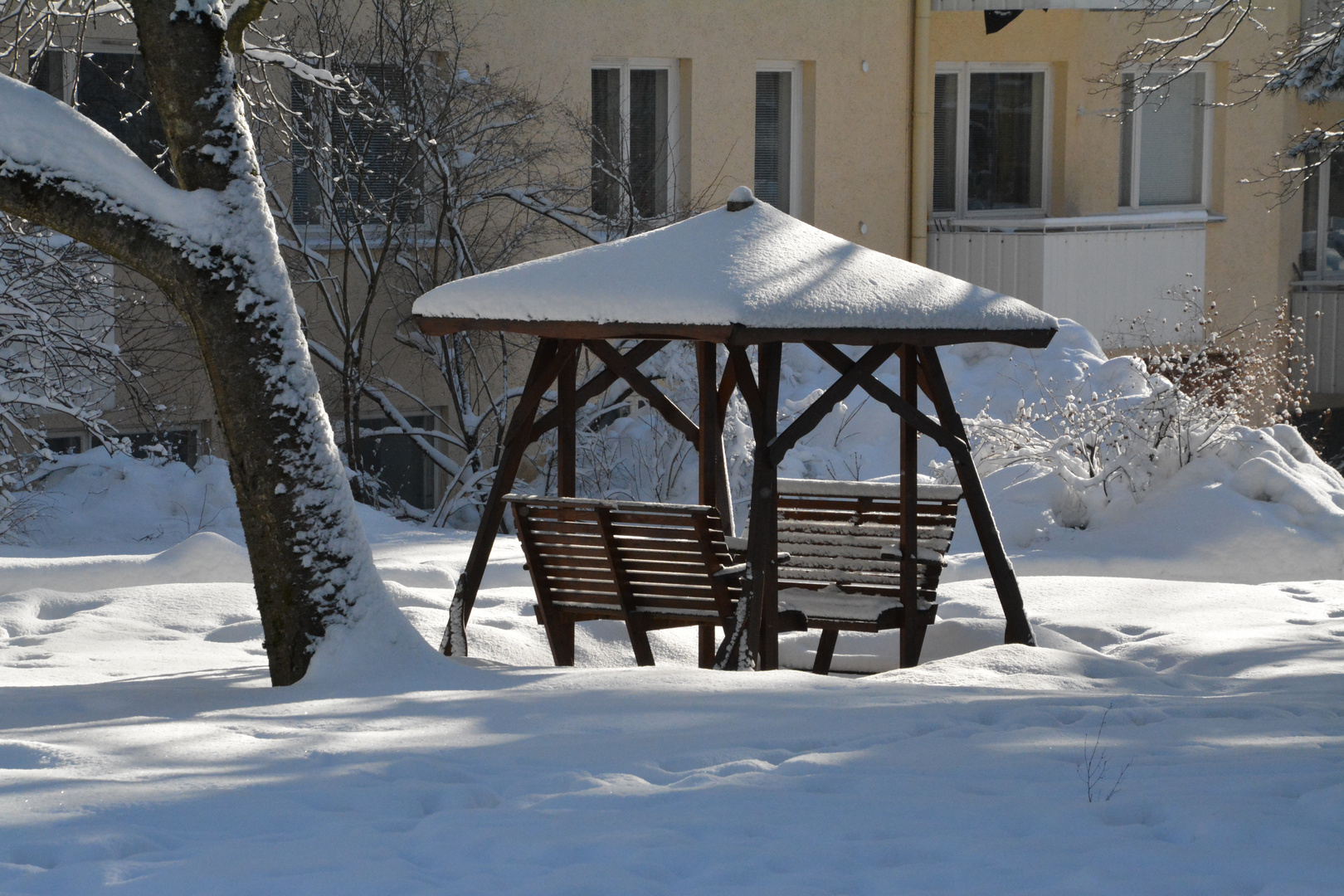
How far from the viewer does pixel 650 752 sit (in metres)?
4.51

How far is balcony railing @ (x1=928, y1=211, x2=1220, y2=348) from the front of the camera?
1586cm

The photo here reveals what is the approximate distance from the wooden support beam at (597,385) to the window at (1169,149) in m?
11.2

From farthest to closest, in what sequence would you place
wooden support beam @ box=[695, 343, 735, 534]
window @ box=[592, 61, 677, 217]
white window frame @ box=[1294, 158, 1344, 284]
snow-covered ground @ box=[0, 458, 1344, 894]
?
1. white window frame @ box=[1294, 158, 1344, 284]
2. window @ box=[592, 61, 677, 217]
3. wooden support beam @ box=[695, 343, 735, 534]
4. snow-covered ground @ box=[0, 458, 1344, 894]

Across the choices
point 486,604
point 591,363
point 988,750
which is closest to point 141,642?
point 486,604

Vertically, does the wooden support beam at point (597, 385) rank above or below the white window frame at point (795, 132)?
below

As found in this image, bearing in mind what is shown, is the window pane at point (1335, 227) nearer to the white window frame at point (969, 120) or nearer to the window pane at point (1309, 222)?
the window pane at point (1309, 222)

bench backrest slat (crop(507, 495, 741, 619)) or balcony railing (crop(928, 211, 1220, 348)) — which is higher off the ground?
balcony railing (crop(928, 211, 1220, 348))

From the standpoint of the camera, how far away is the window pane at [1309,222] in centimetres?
1922

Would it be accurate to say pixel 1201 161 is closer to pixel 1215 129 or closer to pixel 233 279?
pixel 1215 129

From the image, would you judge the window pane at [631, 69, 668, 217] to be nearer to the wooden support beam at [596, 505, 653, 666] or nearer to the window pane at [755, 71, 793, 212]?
the window pane at [755, 71, 793, 212]

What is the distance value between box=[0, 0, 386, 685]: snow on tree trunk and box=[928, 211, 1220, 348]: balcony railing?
36.6 feet

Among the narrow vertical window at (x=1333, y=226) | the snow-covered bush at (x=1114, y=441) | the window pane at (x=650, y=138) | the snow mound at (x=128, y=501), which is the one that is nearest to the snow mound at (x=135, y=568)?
the snow mound at (x=128, y=501)

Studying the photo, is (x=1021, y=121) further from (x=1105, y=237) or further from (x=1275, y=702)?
(x=1275, y=702)

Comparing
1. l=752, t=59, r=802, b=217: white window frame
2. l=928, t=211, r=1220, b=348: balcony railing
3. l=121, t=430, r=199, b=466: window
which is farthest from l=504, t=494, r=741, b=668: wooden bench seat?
l=928, t=211, r=1220, b=348: balcony railing
